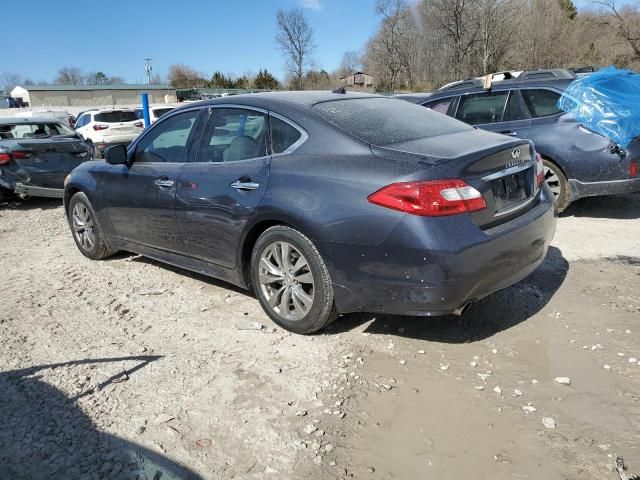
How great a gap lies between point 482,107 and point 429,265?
4830 mm

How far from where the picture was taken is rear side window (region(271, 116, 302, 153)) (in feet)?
11.8

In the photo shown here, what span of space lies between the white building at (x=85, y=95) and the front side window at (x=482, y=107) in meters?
66.3

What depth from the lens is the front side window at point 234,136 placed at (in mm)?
3797

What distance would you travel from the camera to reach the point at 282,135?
3.67 m

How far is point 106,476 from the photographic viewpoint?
2.36 meters

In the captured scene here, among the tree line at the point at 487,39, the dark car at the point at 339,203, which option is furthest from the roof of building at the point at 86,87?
the dark car at the point at 339,203

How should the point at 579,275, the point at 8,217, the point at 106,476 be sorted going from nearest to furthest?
1. the point at 106,476
2. the point at 579,275
3. the point at 8,217

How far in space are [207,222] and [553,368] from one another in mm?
2540

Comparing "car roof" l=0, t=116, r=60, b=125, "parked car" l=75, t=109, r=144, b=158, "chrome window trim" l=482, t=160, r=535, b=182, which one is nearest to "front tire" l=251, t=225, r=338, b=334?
"chrome window trim" l=482, t=160, r=535, b=182

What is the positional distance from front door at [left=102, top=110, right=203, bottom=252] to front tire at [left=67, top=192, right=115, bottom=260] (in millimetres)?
464

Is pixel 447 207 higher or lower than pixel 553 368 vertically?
higher

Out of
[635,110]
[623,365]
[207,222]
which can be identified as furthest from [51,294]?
[635,110]

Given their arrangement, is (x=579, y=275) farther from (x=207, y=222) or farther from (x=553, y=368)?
(x=207, y=222)

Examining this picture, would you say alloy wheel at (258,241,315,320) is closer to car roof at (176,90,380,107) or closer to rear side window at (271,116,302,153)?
rear side window at (271,116,302,153)
